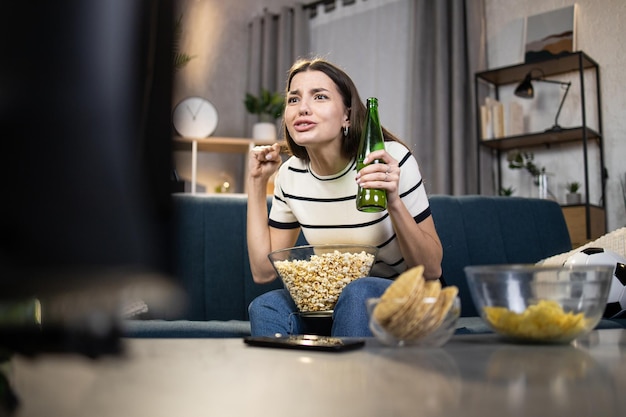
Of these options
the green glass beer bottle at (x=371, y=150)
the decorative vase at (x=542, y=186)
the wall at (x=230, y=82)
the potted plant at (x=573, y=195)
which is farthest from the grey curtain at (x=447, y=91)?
the green glass beer bottle at (x=371, y=150)

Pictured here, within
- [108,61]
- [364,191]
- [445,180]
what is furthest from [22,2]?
[445,180]

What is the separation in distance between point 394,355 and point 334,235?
947 mm

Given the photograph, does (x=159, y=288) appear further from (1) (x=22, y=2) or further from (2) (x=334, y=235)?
(2) (x=334, y=235)

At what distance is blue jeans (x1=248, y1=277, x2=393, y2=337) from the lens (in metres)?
1.13

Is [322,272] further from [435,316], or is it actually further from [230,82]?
[230,82]

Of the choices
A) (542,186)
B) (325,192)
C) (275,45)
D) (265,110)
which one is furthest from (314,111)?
(275,45)

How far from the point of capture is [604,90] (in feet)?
11.3

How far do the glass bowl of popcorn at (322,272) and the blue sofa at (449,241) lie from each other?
2.19 ft

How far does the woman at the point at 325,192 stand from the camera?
4.59 ft

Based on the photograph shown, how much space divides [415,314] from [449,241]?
155 centimetres

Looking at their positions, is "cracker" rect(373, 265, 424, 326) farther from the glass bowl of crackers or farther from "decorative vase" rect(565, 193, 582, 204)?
"decorative vase" rect(565, 193, 582, 204)

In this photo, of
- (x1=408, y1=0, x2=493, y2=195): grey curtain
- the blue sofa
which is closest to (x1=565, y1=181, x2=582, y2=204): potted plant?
(x1=408, y1=0, x2=493, y2=195): grey curtain

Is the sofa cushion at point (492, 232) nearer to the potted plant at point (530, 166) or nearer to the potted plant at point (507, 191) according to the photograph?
the potted plant at point (507, 191)

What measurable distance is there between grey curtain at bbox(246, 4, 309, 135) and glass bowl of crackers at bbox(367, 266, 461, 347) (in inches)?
160
